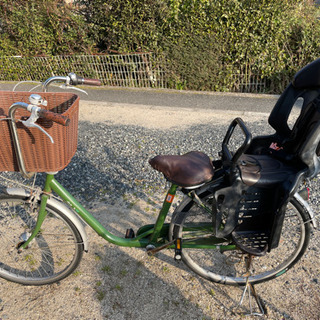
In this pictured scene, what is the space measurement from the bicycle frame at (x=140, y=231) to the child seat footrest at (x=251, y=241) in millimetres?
206

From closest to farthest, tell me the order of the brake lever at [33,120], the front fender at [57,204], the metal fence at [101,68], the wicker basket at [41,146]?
Answer: the brake lever at [33,120]
the wicker basket at [41,146]
the front fender at [57,204]
the metal fence at [101,68]

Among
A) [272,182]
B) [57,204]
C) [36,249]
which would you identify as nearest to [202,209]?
[272,182]

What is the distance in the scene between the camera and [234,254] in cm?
249

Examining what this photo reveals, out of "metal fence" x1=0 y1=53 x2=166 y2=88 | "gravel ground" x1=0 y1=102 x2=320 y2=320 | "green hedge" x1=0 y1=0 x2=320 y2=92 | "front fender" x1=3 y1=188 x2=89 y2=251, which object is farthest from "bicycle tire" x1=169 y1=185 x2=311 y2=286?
"metal fence" x1=0 y1=53 x2=166 y2=88

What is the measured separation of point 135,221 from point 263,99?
4735 mm

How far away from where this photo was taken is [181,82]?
7.21 metres

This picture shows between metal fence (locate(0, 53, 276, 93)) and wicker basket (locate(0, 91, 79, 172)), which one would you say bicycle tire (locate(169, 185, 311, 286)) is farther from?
metal fence (locate(0, 53, 276, 93))

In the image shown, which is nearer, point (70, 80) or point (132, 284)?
point (70, 80)

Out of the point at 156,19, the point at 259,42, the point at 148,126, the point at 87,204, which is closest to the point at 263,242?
the point at 87,204

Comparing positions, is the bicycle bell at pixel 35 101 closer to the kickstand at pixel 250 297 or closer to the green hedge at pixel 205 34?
the kickstand at pixel 250 297

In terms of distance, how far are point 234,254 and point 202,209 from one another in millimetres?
721

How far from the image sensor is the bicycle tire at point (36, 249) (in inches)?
83.0

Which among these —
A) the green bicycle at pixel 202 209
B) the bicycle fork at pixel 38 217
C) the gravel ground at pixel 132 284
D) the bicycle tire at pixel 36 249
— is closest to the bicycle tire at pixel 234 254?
the green bicycle at pixel 202 209

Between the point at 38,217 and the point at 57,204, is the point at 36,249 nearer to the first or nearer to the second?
the point at 38,217
